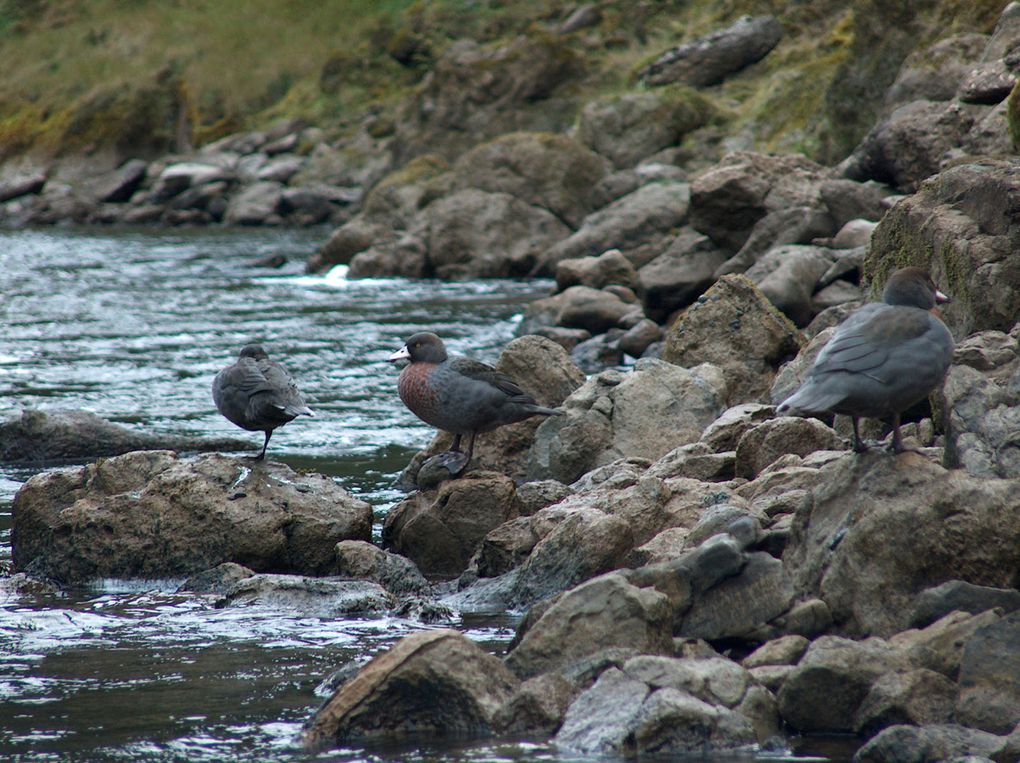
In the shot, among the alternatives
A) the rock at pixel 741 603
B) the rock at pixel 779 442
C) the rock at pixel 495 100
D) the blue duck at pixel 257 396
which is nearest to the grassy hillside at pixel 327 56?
the rock at pixel 495 100

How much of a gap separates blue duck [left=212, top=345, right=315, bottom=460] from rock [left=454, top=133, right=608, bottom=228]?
1830 centimetres

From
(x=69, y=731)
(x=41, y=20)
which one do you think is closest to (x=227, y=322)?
(x=69, y=731)

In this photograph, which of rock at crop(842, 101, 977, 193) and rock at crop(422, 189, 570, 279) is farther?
rock at crop(422, 189, 570, 279)

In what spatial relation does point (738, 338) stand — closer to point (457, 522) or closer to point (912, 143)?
point (457, 522)

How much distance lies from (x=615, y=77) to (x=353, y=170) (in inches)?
414

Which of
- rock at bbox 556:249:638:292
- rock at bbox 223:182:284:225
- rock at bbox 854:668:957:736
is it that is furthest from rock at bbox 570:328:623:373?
rock at bbox 223:182:284:225

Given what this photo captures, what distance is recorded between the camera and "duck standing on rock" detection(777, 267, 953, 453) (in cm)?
643

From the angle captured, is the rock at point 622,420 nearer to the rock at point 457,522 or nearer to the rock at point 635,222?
the rock at point 457,522

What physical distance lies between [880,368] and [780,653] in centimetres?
142

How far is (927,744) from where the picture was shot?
5199 mm

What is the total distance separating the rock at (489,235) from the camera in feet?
88.0

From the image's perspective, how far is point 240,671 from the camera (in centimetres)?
695

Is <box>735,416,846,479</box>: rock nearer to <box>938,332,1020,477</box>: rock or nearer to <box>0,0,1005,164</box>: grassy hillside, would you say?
<box>938,332,1020,477</box>: rock

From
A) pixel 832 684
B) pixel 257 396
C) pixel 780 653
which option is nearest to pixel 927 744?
pixel 832 684
